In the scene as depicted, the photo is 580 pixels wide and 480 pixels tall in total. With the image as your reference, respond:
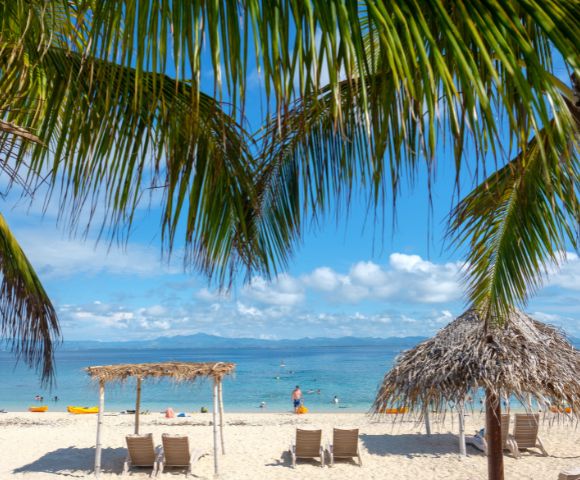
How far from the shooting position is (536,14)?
89 cm

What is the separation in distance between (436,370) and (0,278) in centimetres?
757

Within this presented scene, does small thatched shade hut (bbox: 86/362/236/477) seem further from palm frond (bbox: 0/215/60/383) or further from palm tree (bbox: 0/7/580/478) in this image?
palm tree (bbox: 0/7/580/478)

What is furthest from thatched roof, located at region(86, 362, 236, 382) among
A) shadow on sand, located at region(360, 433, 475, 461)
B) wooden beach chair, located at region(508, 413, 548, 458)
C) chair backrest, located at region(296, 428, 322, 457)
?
wooden beach chair, located at region(508, 413, 548, 458)

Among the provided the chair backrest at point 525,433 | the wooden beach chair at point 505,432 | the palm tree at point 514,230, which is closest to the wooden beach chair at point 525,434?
the chair backrest at point 525,433

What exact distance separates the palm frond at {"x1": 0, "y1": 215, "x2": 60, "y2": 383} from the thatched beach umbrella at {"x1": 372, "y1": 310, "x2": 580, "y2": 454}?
21.4 feet

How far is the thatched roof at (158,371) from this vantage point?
10.8m

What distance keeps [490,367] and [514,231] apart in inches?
261

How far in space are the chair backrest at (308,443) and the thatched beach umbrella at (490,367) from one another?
188cm

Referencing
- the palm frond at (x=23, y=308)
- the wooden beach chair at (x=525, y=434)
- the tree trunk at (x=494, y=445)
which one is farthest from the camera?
the wooden beach chair at (x=525, y=434)

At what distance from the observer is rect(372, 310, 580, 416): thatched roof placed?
29.8ft

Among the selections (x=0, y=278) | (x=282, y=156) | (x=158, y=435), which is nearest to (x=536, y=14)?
(x=282, y=156)

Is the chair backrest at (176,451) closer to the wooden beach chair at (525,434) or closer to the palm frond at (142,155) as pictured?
the wooden beach chair at (525,434)

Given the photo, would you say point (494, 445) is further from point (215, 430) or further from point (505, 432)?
point (215, 430)

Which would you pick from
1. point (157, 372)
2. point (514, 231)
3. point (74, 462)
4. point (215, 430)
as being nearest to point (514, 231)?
point (514, 231)
